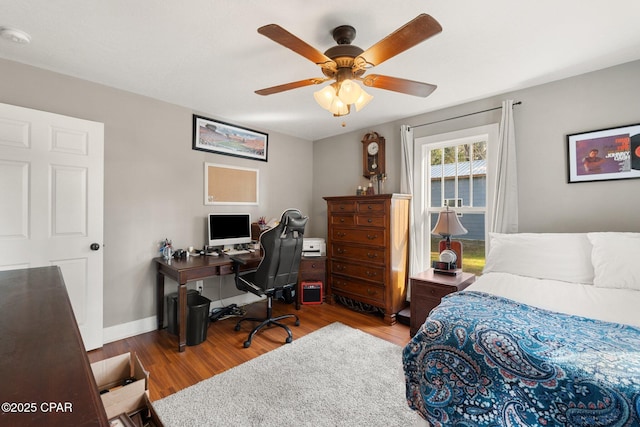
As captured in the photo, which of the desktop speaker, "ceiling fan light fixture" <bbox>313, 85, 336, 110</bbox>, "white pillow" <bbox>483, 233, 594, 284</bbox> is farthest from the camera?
the desktop speaker

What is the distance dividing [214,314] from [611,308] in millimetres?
3501

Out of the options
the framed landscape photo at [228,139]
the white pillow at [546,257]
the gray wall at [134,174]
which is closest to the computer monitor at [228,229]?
the gray wall at [134,174]

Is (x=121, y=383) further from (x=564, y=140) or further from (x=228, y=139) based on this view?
(x=564, y=140)

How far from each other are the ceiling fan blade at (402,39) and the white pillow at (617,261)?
2002mm

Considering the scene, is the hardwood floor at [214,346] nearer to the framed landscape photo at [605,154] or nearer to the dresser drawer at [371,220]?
the dresser drawer at [371,220]

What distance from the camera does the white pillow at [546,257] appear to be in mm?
2070

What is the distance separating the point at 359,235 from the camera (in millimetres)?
3459

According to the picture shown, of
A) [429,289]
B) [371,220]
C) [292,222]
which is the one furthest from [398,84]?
[429,289]

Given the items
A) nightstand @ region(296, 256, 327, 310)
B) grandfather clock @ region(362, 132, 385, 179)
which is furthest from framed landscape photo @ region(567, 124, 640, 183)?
nightstand @ region(296, 256, 327, 310)

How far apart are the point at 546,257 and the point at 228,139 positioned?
360 centimetres

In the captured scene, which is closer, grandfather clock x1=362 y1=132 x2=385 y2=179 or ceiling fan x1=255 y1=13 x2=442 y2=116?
ceiling fan x1=255 y1=13 x2=442 y2=116

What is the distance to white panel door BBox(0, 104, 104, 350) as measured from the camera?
6.95 ft

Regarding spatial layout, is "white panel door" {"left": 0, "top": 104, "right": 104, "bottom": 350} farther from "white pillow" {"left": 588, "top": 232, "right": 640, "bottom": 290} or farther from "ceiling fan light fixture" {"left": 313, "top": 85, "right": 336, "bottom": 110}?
"white pillow" {"left": 588, "top": 232, "right": 640, "bottom": 290}

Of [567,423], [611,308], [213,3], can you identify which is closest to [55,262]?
[213,3]
